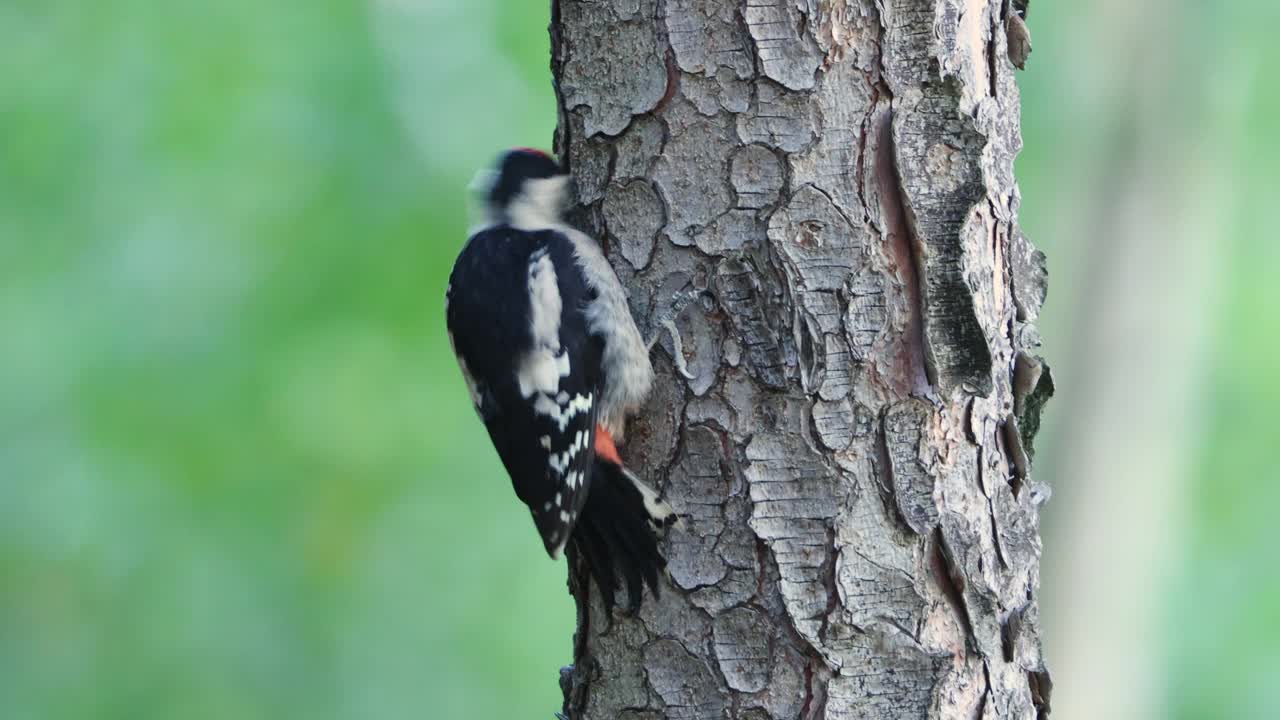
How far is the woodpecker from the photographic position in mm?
2041

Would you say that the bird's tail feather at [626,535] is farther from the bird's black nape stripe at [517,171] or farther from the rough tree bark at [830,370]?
the bird's black nape stripe at [517,171]

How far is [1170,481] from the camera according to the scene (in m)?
5.21

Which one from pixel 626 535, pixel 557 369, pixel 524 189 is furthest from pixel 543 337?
pixel 626 535

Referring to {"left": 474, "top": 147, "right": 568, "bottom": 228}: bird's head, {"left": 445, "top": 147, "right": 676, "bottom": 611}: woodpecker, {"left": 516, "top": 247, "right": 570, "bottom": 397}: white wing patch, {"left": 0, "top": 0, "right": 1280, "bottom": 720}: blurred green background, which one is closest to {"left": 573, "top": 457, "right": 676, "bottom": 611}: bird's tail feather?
{"left": 445, "top": 147, "right": 676, "bottom": 611}: woodpecker

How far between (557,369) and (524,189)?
1.45ft

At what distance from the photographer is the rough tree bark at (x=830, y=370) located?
6.11ft

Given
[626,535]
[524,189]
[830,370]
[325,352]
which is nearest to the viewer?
[830,370]

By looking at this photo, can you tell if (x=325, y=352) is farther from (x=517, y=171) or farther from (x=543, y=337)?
(x=543, y=337)

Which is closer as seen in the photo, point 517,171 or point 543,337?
point 543,337

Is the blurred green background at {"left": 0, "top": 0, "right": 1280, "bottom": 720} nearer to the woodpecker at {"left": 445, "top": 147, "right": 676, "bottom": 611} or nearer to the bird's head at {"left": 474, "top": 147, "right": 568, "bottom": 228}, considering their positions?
the bird's head at {"left": 474, "top": 147, "right": 568, "bottom": 228}

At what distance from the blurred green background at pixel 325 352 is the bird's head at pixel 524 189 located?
7.81ft

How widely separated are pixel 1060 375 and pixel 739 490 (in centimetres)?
374

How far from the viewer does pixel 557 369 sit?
7.80 feet

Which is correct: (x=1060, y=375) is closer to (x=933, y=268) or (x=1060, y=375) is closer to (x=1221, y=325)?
(x=1221, y=325)
